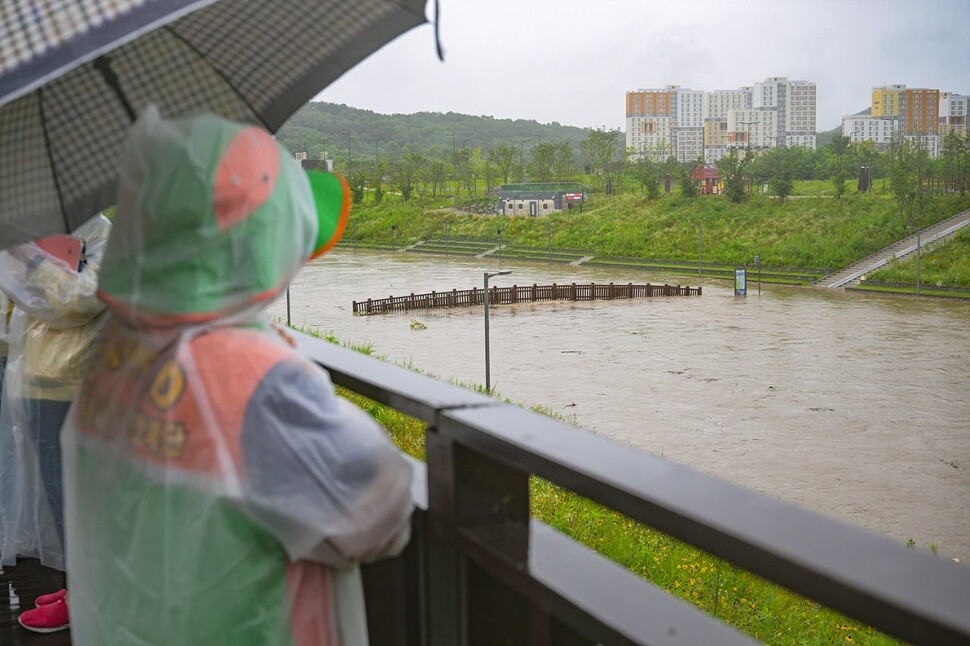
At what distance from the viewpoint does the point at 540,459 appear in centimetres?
97

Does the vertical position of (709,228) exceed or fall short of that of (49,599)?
it falls short

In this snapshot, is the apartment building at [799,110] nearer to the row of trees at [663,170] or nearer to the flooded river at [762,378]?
the row of trees at [663,170]

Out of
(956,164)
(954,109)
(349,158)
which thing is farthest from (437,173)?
(954,109)

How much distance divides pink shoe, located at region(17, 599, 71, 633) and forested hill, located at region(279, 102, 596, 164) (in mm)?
66679

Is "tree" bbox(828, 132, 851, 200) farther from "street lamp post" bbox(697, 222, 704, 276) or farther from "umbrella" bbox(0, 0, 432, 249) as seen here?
"umbrella" bbox(0, 0, 432, 249)

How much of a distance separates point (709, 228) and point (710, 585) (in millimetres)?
54164

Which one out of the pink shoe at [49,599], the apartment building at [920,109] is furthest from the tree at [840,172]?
the pink shoe at [49,599]

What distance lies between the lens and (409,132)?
10838 centimetres

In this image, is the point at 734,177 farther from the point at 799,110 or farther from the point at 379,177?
the point at 799,110

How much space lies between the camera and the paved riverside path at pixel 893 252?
49.0m

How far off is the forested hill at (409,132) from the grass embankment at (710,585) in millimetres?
60167

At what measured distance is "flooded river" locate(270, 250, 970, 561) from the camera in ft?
54.3

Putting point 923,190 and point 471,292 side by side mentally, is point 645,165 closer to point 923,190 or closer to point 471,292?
point 923,190

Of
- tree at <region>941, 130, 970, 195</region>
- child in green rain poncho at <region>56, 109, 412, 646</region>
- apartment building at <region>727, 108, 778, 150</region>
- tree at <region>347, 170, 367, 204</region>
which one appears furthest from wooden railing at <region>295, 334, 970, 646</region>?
apartment building at <region>727, 108, 778, 150</region>
